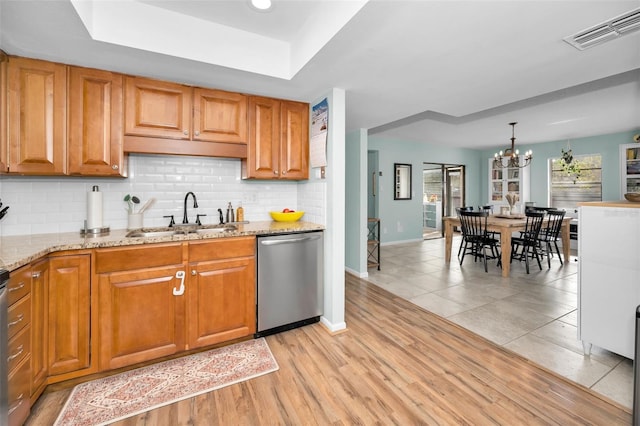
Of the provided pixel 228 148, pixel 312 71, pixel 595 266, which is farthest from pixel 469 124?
pixel 228 148

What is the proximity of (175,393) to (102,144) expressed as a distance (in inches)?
73.2

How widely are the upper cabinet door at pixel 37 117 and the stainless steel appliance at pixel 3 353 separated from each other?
1.14 m

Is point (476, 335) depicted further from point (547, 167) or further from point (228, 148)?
point (547, 167)

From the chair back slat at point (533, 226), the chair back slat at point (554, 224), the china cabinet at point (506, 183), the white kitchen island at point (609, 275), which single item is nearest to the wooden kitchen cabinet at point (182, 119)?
the white kitchen island at point (609, 275)

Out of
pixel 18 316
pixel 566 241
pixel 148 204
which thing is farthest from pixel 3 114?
pixel 566 241

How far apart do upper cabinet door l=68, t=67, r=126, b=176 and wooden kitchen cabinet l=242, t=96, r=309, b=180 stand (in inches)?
40.6

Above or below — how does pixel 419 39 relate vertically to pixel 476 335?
above

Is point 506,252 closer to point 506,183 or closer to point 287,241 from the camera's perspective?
point 287,241

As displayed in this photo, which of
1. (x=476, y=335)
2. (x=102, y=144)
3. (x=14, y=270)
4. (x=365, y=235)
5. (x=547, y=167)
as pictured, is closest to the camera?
(x=14, y=270)

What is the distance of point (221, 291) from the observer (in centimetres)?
227

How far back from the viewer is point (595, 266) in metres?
2.12

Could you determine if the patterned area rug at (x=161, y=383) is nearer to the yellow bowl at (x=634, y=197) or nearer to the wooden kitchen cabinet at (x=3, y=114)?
the wooden kitchen cabinet at (x=3, y=114)

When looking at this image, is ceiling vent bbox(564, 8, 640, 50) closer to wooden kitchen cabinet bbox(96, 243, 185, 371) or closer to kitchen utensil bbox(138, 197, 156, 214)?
wooden kitchen cabinet bbox(96, 243, 185, 371)

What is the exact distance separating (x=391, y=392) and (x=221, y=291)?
1.41 meters
